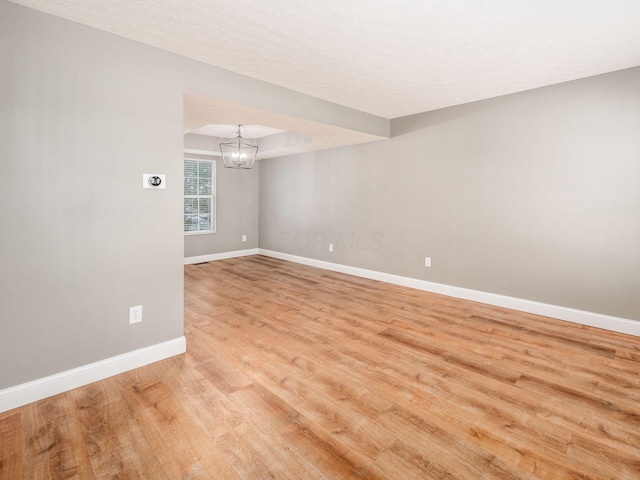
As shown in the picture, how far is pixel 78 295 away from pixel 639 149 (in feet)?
15.6

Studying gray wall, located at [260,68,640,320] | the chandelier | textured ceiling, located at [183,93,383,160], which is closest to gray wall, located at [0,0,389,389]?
textured ceiling, located at [183,93,383,160]

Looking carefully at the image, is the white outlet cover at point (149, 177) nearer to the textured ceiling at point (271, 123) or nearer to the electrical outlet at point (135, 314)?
the textured ceiling at point (271, 123)

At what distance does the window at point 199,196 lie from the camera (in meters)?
6.18

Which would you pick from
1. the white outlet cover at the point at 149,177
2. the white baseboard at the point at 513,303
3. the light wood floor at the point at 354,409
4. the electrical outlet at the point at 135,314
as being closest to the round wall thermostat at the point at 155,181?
the white outlet cover at the point at 149,177

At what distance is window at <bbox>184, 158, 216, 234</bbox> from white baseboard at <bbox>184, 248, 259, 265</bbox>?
19.9 inches

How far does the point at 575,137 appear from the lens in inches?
127

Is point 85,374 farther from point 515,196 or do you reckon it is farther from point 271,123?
point 515,196

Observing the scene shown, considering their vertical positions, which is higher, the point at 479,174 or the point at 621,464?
the point at 479,174

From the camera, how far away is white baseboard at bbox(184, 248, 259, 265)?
6.18m

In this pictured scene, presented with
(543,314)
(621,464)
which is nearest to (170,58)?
(621,464)

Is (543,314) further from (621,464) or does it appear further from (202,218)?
(202,218)

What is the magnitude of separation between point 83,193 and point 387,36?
2.36 m

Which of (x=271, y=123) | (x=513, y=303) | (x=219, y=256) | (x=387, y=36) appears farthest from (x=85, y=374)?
(x=219, y=256)

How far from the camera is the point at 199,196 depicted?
6324mm
